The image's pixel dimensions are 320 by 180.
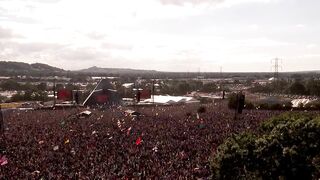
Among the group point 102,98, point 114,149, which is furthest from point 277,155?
point 102,98

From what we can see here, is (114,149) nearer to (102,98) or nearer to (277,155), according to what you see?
(277,155)

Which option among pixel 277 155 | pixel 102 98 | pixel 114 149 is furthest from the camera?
pixel 102 98

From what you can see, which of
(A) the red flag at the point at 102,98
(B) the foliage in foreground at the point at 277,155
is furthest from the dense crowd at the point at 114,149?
(A) the red flag at the point at 102,98

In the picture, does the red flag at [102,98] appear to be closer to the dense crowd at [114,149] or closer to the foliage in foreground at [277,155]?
the dense crowd at [114,149]

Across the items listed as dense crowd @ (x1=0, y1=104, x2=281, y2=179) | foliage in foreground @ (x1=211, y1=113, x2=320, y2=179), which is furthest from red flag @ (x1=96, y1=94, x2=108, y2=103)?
foliage in foreground @ (x1=211, y1=113, x2=320, y2=179)

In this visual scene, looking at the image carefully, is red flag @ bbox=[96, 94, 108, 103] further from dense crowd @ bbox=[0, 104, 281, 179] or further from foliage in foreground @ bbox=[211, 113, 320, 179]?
foliage in foreground @ bbox=[211, 113, 320, 179]

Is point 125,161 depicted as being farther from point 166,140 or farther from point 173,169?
point 166,140

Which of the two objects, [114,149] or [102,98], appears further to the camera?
[102,98]
